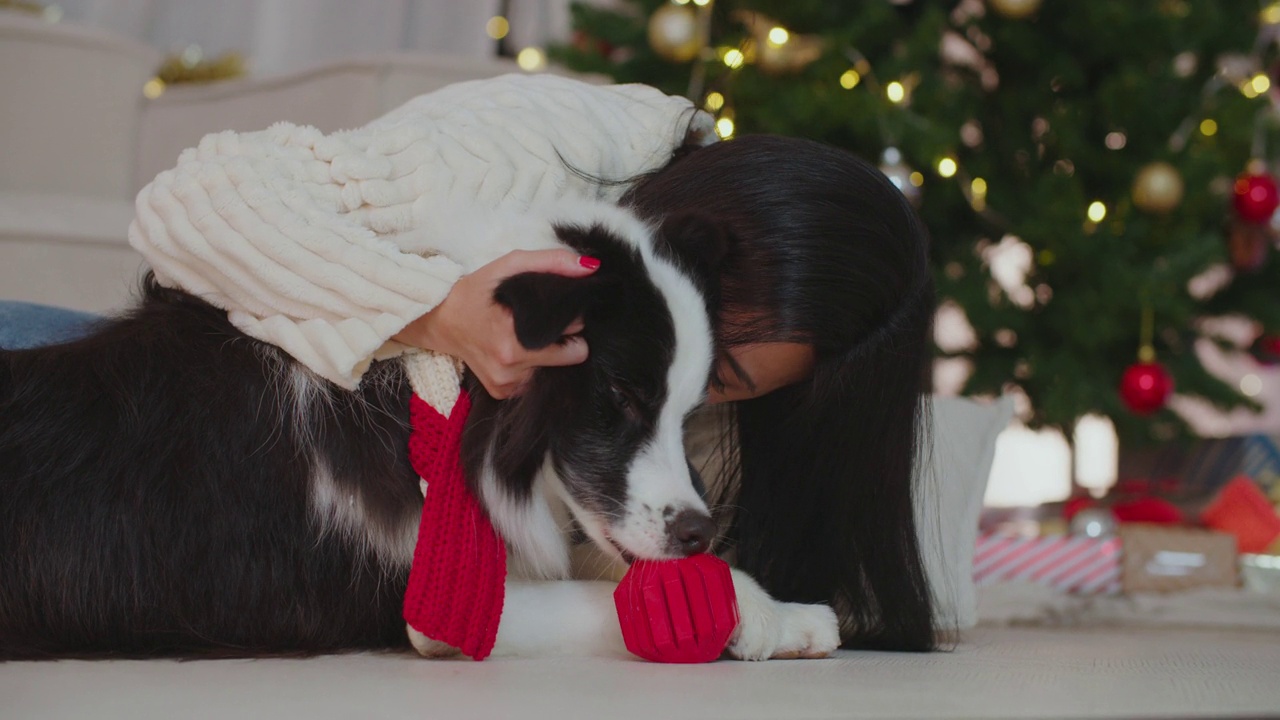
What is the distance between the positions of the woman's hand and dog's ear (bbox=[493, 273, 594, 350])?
3cm

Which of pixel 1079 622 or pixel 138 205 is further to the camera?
pixel 1079 622

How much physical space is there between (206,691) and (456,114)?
98 cm

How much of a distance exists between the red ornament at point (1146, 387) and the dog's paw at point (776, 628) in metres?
2.01

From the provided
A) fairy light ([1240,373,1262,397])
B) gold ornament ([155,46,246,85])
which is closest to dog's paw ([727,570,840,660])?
gold ornament ([155,46,246,85])

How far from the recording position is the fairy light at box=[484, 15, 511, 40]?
5.48 m

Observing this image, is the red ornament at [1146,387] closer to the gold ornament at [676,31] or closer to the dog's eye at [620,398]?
the gold ornament at [676,31]

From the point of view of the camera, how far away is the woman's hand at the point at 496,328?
1405 mm

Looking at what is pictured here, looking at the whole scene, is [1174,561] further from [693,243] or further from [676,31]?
[676,31]

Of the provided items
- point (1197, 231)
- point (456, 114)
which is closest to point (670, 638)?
point (456, 114)

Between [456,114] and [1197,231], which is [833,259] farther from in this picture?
[1197,231]

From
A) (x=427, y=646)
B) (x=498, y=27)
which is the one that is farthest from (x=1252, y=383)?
(x=427, y=646)

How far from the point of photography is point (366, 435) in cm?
155

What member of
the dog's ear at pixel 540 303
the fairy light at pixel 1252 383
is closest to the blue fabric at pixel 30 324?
the dog's ear at pixel 540 303

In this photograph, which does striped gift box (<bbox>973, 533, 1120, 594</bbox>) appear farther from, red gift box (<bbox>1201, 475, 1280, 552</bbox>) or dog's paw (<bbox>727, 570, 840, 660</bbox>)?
dog's paw (<bbox>727, 570, 840, 660</bbox>)
